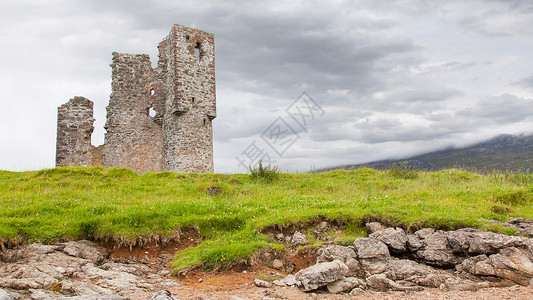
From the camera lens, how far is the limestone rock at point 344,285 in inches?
314

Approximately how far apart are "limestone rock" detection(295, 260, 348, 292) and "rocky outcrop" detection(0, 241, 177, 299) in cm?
294

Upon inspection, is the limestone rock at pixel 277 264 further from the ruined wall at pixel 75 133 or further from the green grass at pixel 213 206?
the ruined wall at pixel 75 133

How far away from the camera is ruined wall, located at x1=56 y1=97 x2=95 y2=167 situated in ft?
86.9

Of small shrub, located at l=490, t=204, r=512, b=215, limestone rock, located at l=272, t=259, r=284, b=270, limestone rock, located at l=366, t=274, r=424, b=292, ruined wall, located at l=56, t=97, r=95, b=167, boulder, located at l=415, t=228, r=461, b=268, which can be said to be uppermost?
ruined wall, located at l=56, t=97, r=95, b=167

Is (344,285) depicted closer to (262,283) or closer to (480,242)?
(262,283)

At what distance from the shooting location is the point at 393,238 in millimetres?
9805

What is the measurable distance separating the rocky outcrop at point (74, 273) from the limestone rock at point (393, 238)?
210 inches

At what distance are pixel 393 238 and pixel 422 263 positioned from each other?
890mm

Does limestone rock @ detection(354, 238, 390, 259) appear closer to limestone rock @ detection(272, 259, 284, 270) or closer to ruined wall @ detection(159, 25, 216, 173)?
limestone rock @ detection(272, 259, 284, 270)

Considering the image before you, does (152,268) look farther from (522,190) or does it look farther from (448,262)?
(522,190)

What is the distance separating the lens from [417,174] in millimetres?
21750

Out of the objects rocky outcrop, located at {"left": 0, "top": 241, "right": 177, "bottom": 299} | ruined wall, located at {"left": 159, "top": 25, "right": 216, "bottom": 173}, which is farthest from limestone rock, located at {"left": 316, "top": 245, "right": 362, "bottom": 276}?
ruined wall, located at {"left": 159, "top": 25, "right": 216, "bottom": 173}

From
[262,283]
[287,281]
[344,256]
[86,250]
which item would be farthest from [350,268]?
[86,250]

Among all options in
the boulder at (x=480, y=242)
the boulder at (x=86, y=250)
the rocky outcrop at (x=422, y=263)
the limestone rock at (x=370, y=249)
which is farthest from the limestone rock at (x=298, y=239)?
the boulder at (x=86, y=250)
